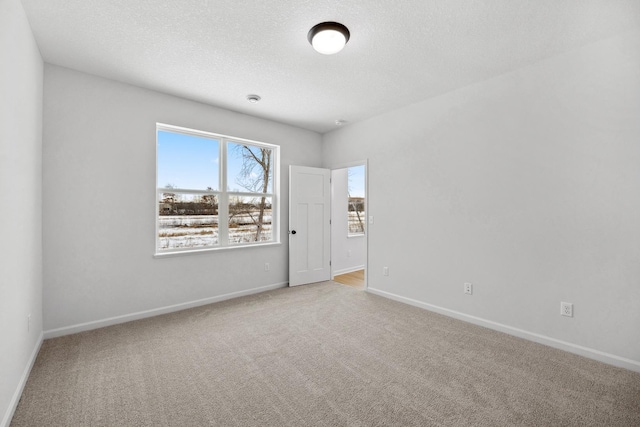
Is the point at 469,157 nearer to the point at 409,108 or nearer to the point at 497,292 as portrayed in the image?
the point at 409,108

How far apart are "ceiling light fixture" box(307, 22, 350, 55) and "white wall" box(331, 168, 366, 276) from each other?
3.23 metres

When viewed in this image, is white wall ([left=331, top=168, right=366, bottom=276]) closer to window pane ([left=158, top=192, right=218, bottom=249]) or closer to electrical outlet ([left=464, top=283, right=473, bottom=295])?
window pane ([left=158, top=192, right=218, bottom=249])

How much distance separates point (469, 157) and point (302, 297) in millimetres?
2811

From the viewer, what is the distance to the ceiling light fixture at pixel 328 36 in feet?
7.07

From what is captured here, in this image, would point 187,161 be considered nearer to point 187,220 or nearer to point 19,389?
point 187,220

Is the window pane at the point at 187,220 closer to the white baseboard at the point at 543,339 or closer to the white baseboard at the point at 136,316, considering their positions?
the white baseboard at the point at 136,316

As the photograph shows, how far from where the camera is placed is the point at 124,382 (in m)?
2.07

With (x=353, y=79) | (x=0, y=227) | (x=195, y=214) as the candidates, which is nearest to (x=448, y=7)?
(x=353, y=79)

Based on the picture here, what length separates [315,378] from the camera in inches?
83.9

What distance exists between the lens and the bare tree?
171 inches

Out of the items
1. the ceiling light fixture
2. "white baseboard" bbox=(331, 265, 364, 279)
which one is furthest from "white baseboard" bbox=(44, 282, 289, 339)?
the ceiling light fixture

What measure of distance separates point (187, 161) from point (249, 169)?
914 mm

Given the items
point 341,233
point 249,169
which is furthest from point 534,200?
point 249,169

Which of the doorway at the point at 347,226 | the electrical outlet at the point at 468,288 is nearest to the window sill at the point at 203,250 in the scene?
the doorway at the point at 347,226
